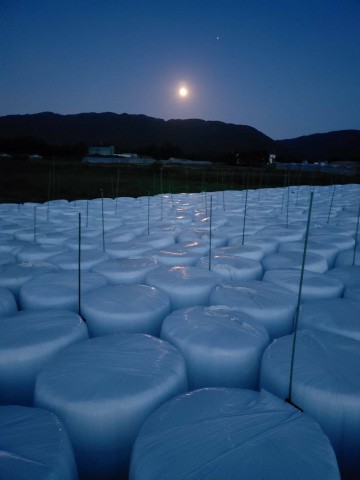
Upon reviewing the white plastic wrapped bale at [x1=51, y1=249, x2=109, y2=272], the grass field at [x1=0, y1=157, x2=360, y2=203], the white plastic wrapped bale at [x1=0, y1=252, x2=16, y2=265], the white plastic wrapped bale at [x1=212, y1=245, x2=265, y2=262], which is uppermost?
the grass field at [x1=0, y1=157, x2=360, y2=203]

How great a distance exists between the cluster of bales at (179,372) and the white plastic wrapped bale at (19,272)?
0.4 inches

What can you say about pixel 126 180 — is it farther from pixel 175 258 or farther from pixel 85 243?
pixel 175 258

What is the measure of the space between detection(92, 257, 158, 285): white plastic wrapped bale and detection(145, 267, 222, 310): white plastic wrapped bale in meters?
0.11

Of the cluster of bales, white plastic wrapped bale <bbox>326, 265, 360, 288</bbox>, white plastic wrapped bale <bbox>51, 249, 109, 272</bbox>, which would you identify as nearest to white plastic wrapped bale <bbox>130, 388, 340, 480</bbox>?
the cluster of bales

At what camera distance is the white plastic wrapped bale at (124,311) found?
6.09 feet

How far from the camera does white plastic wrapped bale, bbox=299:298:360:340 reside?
1.70m

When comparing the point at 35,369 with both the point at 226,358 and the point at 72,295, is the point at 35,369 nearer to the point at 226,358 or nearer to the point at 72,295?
the point at 72,295

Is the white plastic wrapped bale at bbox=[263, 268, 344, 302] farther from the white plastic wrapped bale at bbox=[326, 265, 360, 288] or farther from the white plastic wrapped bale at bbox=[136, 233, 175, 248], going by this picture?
the white plastic wrapped bale at bbox=[136, 233, 175, 248]

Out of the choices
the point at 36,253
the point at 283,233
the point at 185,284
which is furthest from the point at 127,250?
the point at 283,233

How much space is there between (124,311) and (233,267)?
1141 mm

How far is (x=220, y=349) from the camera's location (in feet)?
4.94

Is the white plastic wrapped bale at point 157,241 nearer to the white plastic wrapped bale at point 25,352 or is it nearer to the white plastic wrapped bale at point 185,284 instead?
the white plastic wrapped bale at point 185,284

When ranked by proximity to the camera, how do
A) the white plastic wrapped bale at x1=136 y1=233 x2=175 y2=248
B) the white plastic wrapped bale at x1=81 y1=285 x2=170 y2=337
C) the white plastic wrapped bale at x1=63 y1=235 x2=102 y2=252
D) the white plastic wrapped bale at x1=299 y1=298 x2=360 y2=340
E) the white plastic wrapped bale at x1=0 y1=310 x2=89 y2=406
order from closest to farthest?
1. the white plastic wrapped bale at x1=0 y1=310 x2=89 y2=406
2. the white plastic wrapped bale at x1=299 y1=298 x2=360 y2=340
3. the white plastic wrapped bale at x1=81 y1=285 x2=170 y2=337
4. the white plastic wrapped bale at x1=63 y1=235 x2=102 y2=252
5. the white plastic wrapped bale at x1=136 y1=233 x2=175 y2=248

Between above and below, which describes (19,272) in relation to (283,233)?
below
